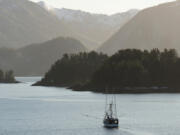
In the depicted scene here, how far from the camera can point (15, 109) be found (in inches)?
6639

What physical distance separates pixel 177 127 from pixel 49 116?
40650 millimetres

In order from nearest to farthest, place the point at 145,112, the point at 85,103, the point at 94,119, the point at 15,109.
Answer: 1. the point at 94,119
2. the point at 145,112
3. the point at 15,109
4. the point at 85,103

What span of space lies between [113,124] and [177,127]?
1403 cm

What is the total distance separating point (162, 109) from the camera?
159m

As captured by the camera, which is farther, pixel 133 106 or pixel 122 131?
pixel 133 106

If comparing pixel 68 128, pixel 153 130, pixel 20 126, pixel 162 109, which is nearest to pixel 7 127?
pixel 20 126

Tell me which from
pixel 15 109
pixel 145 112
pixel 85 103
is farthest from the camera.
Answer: pixel 85 103

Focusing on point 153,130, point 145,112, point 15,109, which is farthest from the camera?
point 15,109

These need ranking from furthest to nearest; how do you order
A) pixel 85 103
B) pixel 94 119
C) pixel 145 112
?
pixel 85 103, pixel 145 112, pixel 94 119

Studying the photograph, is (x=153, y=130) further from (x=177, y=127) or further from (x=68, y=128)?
(x=68, y=128)

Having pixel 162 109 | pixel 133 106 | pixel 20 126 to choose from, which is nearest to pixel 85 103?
pixel 133 106

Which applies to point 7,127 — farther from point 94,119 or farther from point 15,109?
point 15,109

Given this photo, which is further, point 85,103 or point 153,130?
point 85,103

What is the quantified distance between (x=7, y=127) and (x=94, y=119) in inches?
947
